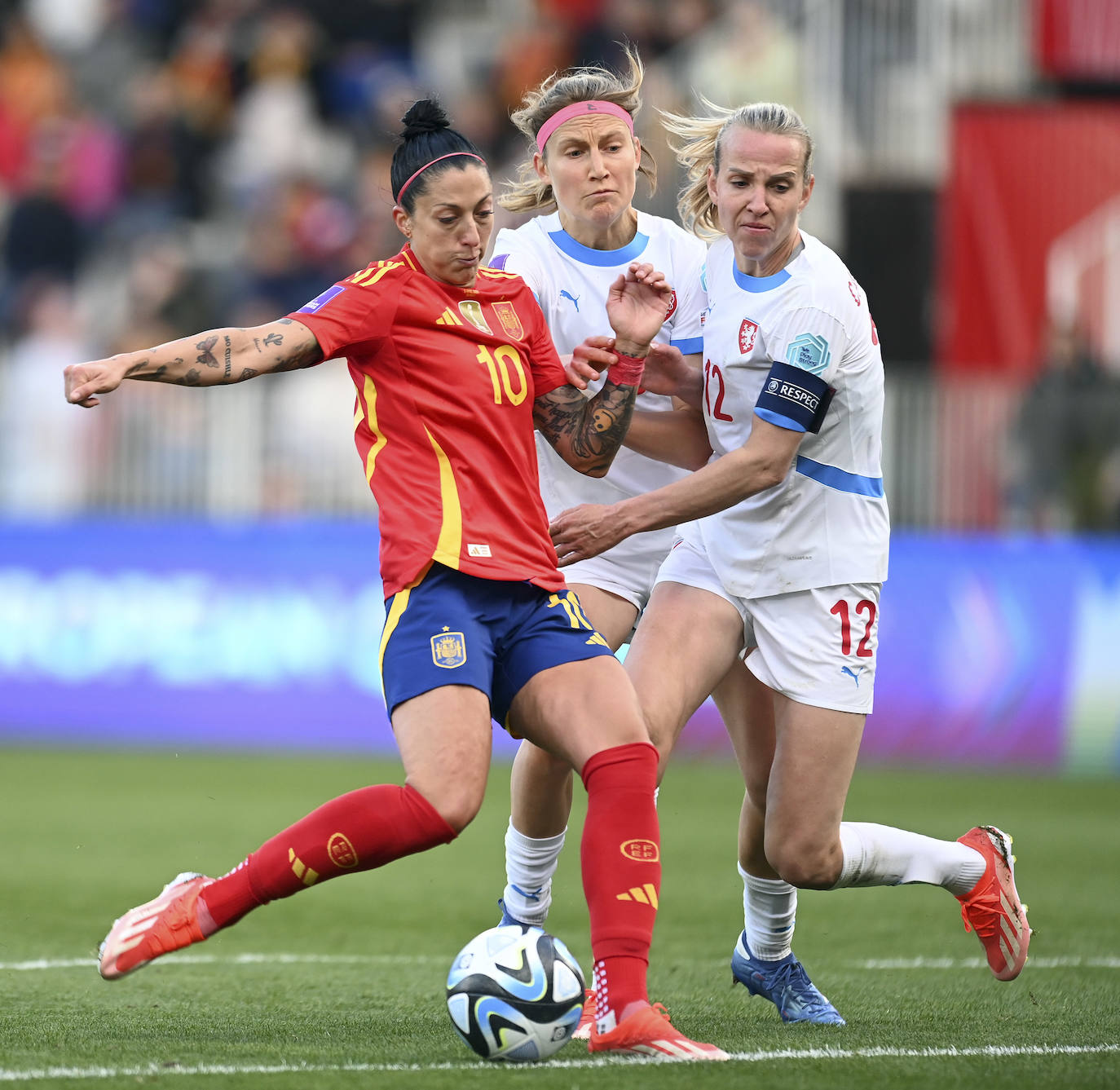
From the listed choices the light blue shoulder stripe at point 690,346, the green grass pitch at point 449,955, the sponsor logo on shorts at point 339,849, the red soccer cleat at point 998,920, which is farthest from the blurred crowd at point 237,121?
the sponsor logo on shorts at point 339,849

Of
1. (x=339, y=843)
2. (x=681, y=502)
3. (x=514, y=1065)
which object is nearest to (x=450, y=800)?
(x=339, y=843)

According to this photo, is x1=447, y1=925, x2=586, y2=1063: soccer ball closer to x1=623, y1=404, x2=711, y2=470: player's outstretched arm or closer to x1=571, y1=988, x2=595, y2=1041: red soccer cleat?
x1=571, y1=988, x2=595, y2=1041: red soccer cleat

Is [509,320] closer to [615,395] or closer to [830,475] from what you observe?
[615,395]

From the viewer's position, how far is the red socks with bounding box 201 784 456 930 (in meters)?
4.58

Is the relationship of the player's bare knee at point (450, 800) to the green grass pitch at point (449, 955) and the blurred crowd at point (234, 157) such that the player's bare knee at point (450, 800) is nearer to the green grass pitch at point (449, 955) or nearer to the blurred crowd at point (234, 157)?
the green grass pitch at point (449, 955)

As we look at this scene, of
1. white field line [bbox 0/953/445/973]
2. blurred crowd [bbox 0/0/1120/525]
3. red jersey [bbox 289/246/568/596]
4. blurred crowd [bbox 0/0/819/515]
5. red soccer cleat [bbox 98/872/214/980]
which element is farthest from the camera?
blurred crowd [bbox 0/0/819/515]

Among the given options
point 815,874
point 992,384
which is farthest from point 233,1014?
point 992,384

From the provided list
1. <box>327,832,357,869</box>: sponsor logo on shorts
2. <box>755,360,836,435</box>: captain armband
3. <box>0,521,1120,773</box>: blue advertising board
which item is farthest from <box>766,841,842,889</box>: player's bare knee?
<box>0,521,1120,773</box>: blue advertising board

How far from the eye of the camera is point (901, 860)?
559 centimetres

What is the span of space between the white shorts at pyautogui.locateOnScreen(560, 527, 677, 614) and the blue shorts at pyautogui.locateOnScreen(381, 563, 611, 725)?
0.93 m

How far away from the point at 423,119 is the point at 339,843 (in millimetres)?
1994

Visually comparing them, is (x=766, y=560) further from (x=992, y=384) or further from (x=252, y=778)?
(x=992, y=384)

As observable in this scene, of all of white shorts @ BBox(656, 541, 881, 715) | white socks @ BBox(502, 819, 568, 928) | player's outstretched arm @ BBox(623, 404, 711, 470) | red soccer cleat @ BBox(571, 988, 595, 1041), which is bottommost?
red soccer cleat @ BBox(571, 988, 595, 1041)

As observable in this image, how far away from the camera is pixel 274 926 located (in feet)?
24.4
